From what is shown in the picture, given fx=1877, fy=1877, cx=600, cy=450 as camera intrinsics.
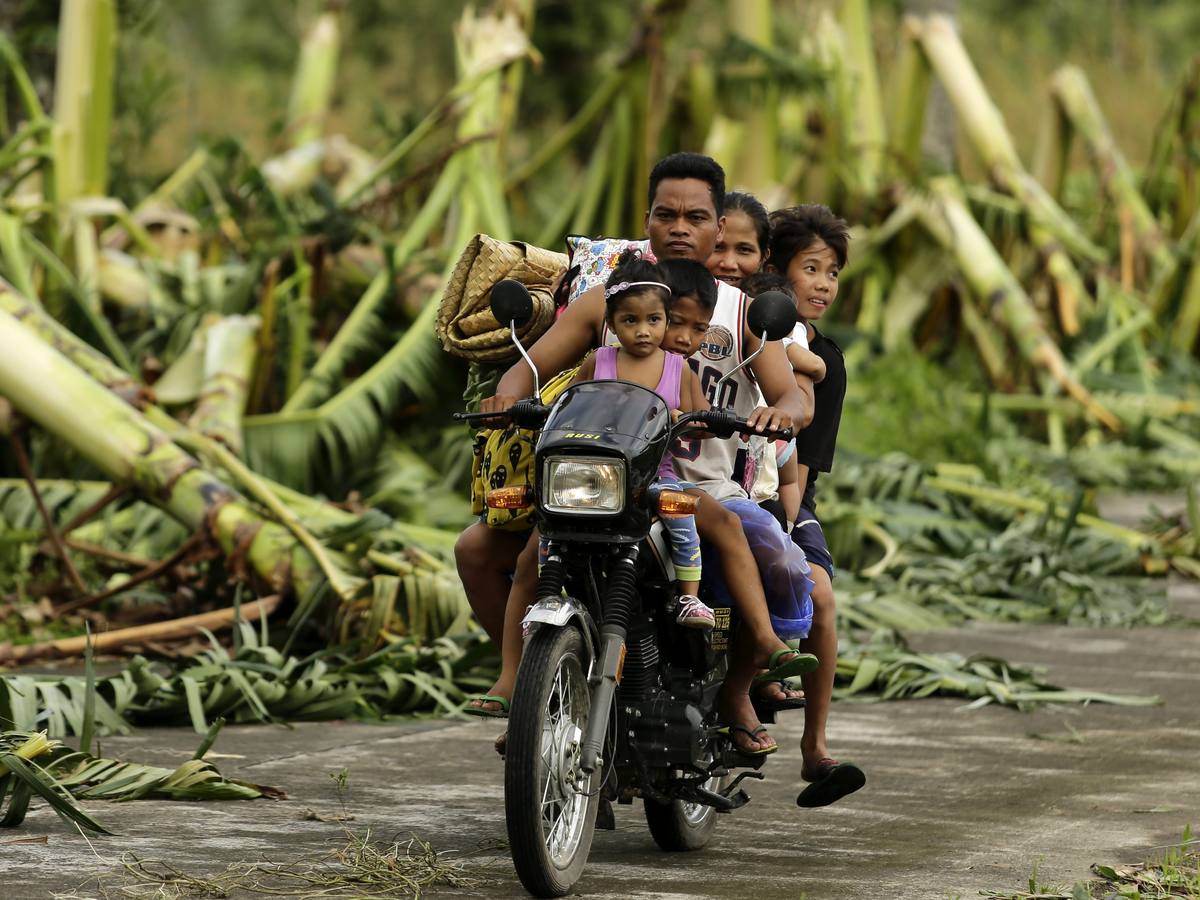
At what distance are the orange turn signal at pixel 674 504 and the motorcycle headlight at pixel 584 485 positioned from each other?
129 millimetres

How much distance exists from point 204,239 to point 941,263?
223 inches

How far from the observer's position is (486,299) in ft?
17.2

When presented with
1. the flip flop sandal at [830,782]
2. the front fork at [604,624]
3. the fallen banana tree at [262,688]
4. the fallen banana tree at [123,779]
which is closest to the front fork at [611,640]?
the front fork at [604,624]

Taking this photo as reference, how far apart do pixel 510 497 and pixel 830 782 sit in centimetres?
120

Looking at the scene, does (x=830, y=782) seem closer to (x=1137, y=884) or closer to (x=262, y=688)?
(x=1137, y=884)

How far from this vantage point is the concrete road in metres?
4.54

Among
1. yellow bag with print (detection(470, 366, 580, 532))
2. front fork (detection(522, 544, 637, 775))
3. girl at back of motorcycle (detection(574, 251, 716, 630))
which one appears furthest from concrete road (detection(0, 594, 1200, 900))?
yellow bag with print (detection(470, 366, 580, 532))

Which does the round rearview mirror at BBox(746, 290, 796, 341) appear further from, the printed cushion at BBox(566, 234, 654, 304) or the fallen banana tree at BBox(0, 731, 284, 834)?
the fallen banana tree at BBox(0, 731, 284, 834)

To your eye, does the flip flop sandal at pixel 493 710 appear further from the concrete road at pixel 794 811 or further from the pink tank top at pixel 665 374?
the pink tank top at pixel 665 374

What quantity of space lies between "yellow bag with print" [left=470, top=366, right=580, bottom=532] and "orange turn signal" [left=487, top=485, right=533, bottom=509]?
1.20ft

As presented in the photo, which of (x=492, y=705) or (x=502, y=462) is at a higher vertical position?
(x=502, y=462)

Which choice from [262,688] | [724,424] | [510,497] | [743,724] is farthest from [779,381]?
[262,688]

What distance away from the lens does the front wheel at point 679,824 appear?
4871mm

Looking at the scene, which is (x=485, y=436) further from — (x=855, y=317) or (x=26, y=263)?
(x=855, y=317)
